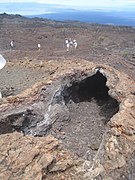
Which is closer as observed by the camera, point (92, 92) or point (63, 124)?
point (63, 124)

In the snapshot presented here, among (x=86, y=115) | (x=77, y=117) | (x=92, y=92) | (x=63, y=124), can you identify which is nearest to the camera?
(x=63, y=124)

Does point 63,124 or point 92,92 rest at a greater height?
point 63,124

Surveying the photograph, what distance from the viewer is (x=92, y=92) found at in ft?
37.9

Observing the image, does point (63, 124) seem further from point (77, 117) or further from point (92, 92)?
point (92, 92)

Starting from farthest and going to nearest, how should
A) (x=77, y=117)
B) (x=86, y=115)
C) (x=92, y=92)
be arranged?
(x=92, y=92)
(x=86, y=115)
(x=77, y=117)

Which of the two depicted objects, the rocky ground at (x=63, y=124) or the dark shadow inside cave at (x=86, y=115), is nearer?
the rocky ground at (x=63, y=124)

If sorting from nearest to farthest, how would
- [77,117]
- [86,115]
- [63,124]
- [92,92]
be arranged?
1. [63,124]
2. [77,117]
3. [86,115]
4. [92,92]

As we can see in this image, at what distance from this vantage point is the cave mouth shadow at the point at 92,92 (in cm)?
1080

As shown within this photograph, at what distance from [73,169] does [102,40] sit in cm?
3056

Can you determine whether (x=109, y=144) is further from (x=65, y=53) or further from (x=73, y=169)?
(x=65, y=53)

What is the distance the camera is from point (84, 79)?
437 inches

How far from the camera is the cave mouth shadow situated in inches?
425

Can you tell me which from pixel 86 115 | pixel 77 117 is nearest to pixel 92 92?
pixel 86 115

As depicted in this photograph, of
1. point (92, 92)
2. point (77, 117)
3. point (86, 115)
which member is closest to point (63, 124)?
point (77, 117)
